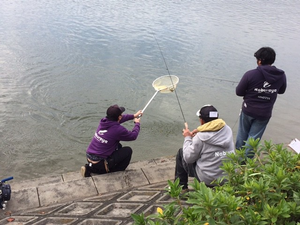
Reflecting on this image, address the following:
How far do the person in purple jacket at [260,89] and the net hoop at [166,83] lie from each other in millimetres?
1442

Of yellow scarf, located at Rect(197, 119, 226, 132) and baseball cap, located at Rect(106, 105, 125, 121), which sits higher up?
yellow scarf, located at Rect(197, 119, 226, 132)

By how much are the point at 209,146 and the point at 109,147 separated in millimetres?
1572

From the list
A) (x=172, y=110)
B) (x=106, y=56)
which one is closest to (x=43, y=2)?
(x=106, y=56)

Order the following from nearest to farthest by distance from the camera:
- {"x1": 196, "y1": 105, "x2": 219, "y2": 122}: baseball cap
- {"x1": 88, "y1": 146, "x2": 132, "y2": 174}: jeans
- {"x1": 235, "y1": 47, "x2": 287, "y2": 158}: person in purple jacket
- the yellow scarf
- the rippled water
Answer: the yellow scarf → {"x1": 196, "y1": 105, "x2": 219, "y2": 122}: baseball cap → {"x1": 235, "y1": 47, "x2": 287, "y2": 158}: person in purple jacket → {"x1": 88, "y1": 146, "x2": 132, "y2": 174}: jeans → the rippled water

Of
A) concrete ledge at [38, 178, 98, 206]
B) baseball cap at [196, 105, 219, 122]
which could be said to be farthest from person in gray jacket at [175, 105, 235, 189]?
concrete ledge at [38, 178, 98, 206]

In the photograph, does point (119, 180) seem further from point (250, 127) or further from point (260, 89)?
point (260, 89)

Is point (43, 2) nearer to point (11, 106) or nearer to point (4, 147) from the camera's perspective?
point (11, 106)

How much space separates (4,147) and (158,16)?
13.1 metres

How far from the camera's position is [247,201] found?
2.47m

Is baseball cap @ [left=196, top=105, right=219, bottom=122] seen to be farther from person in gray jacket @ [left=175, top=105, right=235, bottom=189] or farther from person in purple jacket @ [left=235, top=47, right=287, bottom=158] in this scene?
person in purple jacket @ [left=235, top=47, right=287, bottom=158]

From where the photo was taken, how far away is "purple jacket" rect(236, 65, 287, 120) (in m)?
4.33

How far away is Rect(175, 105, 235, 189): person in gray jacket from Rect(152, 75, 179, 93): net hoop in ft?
6.52

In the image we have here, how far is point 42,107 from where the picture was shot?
294 inches

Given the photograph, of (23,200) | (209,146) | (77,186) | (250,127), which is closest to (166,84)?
(250,127)
